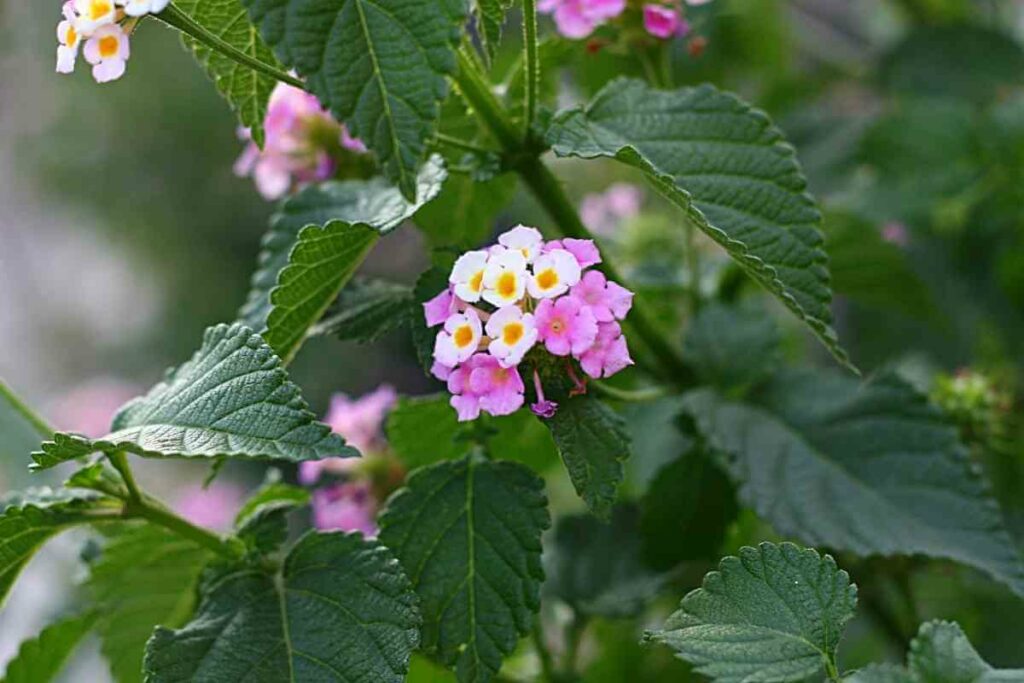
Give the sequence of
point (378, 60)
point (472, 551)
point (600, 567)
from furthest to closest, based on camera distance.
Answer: point (600, 567)
point (472, 551)
point (378, 60)

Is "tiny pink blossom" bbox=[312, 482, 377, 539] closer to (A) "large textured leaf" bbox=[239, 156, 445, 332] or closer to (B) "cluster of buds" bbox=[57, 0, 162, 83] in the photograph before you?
(A) "large textured leaf" bbox=[239, 156, 445, 332]

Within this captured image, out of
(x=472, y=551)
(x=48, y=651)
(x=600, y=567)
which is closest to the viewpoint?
(x=472, y=551)

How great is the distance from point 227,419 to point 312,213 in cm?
22

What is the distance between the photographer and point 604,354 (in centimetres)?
52

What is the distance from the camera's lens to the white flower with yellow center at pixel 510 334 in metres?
0.50

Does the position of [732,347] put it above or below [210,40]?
below

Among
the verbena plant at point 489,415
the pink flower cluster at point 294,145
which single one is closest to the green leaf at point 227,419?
the verbena plant at point 489,415

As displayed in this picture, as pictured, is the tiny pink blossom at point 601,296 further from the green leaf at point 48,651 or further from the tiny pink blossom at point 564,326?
the green leaf at point 48,651

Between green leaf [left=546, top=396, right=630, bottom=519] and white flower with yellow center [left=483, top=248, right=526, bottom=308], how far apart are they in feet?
0.18

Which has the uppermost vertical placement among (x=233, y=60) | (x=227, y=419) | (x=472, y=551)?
(x=233, y=60)

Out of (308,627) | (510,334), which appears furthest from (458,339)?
(308,627)

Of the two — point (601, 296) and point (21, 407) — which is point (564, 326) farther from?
point (21, 407)

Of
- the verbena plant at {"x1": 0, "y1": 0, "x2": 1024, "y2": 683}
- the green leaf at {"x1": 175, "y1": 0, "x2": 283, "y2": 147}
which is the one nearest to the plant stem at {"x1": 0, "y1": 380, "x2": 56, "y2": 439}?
the verbena plant at {"x1": 0, "y1": 0, "x2": 1024, "y2": 683}

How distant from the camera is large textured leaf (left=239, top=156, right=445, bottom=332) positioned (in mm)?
614
